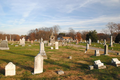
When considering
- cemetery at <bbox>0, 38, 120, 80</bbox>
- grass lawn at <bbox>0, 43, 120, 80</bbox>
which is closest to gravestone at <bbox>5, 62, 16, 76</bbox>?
cemetery at <bbox>0, 38, 120, 80</bbox>

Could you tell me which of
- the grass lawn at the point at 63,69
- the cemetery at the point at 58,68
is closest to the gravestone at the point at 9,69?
the cemetery at the point at 58,68

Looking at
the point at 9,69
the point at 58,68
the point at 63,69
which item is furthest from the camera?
the point at 58,68

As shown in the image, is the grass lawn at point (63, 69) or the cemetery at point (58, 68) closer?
the grass lawn at point (63, 69)

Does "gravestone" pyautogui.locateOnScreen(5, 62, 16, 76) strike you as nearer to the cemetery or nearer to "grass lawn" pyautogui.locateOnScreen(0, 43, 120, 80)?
the cemetery

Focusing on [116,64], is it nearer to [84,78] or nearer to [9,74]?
[84,78]

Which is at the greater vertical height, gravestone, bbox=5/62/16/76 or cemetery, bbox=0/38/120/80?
gravestone, bbox=5/62/16/76

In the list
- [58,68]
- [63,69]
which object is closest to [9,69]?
[58,68]

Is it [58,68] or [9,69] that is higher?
[9,69]

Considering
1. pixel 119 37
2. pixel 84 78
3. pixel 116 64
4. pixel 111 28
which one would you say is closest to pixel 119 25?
pixel 111 28

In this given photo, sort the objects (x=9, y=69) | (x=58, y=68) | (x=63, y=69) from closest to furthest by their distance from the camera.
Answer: (x=9, y=69), (x=63, y=69), (x=58, y=68)

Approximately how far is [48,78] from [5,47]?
1506 centimetres

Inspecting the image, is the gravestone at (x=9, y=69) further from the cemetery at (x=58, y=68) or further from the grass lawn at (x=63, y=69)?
the grass lawn at (x=63, y=69)

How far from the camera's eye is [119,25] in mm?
53781

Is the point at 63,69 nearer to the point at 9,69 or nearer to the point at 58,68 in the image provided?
the point at 58,68
